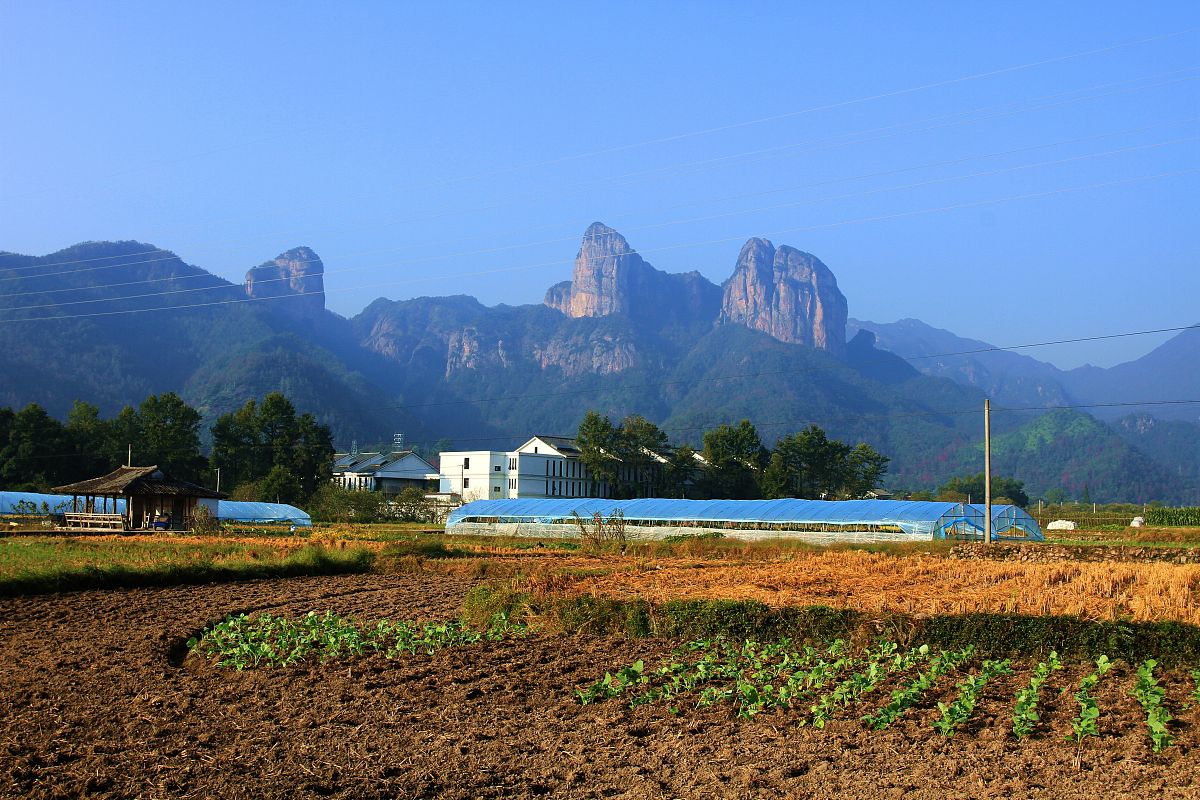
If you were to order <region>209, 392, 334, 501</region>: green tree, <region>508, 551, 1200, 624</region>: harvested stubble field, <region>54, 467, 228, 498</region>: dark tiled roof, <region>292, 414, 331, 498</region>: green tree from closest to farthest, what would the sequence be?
<region>508, 551, 1200, 624</region>: harvested stubble field < <region>54, 467, 228, 498</region>: dark tiled roof < <region>292, 414, 331, 498</region>: green tree < <region>209, 392, 334, 501</region>: green tree

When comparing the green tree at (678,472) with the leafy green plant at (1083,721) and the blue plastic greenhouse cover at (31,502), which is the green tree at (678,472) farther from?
the leafy green plant at (1083,721)

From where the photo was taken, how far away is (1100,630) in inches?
458

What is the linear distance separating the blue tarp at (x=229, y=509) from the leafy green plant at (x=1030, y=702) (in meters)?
50.0

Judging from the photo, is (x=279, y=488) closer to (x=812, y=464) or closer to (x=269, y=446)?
(x=269, y=446)

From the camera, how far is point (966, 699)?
927 centimetres

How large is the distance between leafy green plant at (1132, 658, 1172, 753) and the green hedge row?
1.21 m

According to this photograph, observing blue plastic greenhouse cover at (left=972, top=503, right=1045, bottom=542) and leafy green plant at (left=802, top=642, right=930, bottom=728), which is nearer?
leafy green plant at (left=802, top=642, right=930, bottom=728)

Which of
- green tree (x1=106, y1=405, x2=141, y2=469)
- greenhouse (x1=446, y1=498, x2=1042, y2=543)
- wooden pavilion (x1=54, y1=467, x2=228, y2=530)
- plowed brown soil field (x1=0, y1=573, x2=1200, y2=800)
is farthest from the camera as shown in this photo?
green tree (x1=106, y1=405, x2=141, y2=469)

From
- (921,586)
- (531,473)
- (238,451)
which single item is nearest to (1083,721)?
(921,586)

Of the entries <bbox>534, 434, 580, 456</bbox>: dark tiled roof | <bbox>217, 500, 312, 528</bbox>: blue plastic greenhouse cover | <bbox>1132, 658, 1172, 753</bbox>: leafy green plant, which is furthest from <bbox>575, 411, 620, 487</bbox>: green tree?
<bbox>1132, 658, 1172, 753</bbox>: leafy green plant

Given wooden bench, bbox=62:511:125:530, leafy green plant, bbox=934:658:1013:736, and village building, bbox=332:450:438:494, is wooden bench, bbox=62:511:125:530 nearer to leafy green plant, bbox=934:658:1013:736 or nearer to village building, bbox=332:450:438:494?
leafy green plant, bbox=934:658:1013:736

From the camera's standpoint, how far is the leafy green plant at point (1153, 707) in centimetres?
794

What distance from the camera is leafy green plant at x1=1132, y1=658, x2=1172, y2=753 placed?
7938 millimetres

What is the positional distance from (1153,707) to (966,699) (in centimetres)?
149
